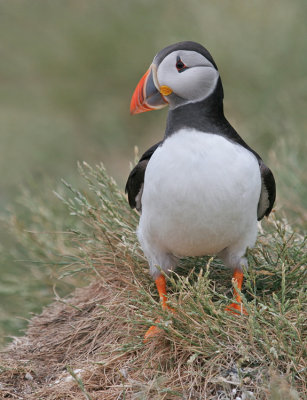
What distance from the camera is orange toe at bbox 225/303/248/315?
144 inches

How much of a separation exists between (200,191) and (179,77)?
63cm

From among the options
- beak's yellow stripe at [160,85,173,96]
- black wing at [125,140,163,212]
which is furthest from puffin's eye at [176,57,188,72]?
black wing at [125,140,163,212]

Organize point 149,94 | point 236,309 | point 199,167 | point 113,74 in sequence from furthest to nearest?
1. point 113,74
2. point 149,94
3. point 236,309
4. point 199,167

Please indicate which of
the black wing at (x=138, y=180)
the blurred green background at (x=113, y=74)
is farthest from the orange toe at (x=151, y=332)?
the blurred green background at (x=113, y=74)

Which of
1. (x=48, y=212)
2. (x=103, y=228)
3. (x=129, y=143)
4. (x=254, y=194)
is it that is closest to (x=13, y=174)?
(x=129, y=143)

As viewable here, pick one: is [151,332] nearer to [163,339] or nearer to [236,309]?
[163,339]

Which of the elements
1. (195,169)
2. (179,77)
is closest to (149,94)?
(179,77)

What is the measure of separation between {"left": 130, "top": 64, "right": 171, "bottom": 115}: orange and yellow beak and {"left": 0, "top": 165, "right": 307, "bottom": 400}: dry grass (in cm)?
91

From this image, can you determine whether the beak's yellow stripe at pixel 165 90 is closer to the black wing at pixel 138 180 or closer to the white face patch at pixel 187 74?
the white face patch at pixel 187 74

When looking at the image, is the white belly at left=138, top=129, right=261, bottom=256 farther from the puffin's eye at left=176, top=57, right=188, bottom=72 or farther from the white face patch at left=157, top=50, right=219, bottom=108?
the puffin's eye at left=176, top=57, right=188, bottom=72

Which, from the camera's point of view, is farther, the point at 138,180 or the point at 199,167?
the point at 138,180

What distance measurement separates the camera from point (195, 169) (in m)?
3.63

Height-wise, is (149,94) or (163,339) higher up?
(149,94)

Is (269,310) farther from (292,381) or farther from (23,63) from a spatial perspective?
(23,63)
